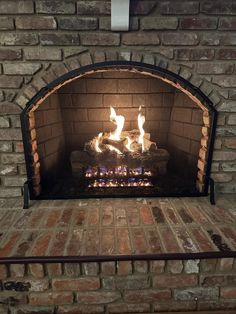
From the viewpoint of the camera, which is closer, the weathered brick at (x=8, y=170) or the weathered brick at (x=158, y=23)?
the weathered brick at (x=158, y=23)

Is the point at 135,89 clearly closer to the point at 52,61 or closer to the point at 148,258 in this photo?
the point at 52,61

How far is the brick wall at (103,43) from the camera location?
6.40 ft

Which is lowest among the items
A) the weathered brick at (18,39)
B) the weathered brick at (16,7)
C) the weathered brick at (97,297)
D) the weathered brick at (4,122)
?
the weathered brick at (97,297)

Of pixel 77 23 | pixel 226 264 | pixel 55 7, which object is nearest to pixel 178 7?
pixel 77 23

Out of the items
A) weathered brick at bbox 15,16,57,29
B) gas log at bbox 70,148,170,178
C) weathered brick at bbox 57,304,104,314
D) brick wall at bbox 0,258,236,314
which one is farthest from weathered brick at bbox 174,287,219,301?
weathered brick at bbox 15,16,57,29

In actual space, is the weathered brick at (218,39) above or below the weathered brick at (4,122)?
above

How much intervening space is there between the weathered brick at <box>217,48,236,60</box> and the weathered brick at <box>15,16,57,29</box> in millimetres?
1511

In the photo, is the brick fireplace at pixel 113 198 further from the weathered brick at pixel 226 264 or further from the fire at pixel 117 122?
the fire at pixel 117 122

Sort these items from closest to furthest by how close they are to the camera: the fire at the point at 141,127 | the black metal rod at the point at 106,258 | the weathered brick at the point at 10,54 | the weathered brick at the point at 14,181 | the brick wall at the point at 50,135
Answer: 1. the black metal rod at the point at 106,258
2. the weathered brick at the point at 10,54
3. the weathered brick at the point at 14,181
4. the brick wall at the point at 50,135
5. the fire at the point at 141,127

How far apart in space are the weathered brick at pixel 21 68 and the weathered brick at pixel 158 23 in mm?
1023

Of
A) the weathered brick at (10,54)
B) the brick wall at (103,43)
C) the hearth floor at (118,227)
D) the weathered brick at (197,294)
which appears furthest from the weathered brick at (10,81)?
the weathered brick at (197,294)

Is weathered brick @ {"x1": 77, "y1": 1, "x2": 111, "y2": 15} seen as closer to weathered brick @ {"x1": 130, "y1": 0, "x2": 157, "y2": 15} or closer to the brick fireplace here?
the brick fireplace

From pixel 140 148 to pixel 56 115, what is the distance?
1171 millimetres

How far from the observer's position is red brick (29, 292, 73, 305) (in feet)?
5.27
